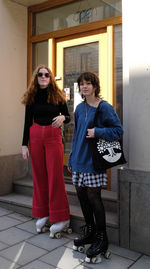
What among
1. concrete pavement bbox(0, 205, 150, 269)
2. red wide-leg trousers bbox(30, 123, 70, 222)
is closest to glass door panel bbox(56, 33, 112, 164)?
red wide-leg trousers bbox(30, 123, 70, 222)

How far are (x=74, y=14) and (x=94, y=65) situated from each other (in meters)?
0.91

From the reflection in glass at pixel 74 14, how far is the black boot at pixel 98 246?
2.90 m

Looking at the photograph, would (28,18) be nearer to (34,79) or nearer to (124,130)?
(34,79)

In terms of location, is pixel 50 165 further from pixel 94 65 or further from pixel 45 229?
pixel 94 65

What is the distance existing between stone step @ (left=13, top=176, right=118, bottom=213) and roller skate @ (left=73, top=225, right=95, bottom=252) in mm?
655

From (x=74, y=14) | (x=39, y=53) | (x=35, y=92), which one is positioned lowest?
(x=35, y=92)

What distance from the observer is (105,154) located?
2.66 m

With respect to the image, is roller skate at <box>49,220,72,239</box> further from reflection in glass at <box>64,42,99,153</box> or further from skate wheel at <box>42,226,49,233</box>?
reflection in glass at <box>64,42,99,153</box>

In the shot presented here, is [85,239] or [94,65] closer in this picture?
[85,239]

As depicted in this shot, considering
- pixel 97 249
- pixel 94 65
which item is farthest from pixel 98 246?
pixel 94 65

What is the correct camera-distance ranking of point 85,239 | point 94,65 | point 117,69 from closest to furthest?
point 85,239
point 117,69
point 94,65

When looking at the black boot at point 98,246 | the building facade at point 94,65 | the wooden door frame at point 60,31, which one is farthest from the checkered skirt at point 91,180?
the wooden door frame at point 60,31

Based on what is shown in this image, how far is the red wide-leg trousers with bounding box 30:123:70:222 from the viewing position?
324cm

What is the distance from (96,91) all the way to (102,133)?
1.49 ft
